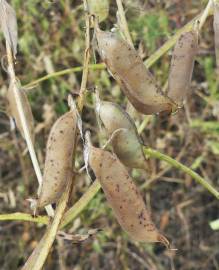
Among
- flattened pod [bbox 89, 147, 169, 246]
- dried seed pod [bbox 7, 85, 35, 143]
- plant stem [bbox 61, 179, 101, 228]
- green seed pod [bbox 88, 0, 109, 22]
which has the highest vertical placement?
green seed pod [bbox 88, 0, 109, 22]

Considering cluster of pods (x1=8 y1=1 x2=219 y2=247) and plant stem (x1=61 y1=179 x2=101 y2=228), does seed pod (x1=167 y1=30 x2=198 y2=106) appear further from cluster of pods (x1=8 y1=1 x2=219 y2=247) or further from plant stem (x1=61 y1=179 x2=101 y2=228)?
plant stem (x1=61 y1=179 x2=101 y2=228)

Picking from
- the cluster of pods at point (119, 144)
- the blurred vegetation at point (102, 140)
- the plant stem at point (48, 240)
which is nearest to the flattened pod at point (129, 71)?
the cluster of pods at point (119, 144)

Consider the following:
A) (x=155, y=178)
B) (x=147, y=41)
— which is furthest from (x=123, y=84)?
(x=155, y=178)

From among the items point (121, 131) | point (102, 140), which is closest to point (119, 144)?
point (121, 131)

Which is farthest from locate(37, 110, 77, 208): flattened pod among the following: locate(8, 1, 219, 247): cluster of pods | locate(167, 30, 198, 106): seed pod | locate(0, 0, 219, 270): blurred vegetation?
locate(0, 0, 219, 270): blurred vegetation

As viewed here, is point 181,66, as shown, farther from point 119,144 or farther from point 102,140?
point 102,140

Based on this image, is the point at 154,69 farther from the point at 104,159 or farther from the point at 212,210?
the point at 104,159
